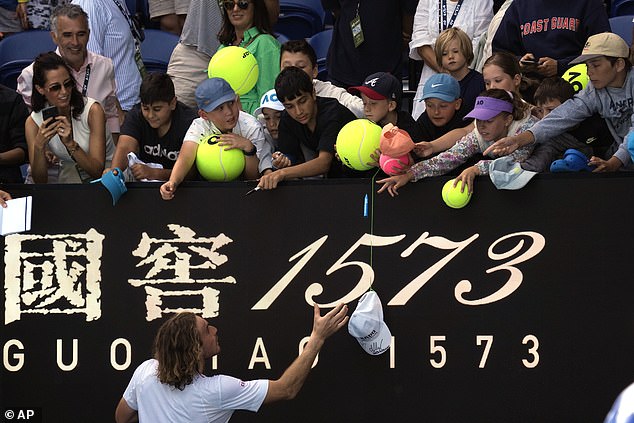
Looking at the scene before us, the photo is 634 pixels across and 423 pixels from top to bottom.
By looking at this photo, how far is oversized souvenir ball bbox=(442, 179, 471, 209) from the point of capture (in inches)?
246

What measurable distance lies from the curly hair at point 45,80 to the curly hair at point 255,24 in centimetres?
134

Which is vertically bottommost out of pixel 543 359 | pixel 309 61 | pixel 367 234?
pixel 543 359

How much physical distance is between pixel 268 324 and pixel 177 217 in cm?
79

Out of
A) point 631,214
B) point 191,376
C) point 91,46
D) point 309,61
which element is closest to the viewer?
point 191,376

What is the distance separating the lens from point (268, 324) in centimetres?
654

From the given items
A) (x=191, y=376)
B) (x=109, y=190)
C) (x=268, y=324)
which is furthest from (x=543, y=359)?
(x=109, y=190)

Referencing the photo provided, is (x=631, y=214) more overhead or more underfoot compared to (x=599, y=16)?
more underfoot

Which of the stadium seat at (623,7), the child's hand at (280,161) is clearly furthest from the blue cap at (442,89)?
the stadium seat at (623,7)

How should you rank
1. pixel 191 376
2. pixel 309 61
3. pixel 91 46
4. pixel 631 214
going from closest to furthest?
pixel 191 376, pixel 631 214, pixel 309 61, pixel 91 46

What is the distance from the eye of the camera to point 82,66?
7.68 meters

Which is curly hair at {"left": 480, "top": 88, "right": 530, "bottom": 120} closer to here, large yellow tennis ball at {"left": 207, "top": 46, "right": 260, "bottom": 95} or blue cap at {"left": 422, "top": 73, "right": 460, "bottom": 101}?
blue cap at {"left": 422, "top": 73, "right": 460, "bottom": 101}

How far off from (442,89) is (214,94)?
129cm

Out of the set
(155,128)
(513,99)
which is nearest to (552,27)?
(513,99)

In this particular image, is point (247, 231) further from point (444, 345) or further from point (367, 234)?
point (444, 345)
